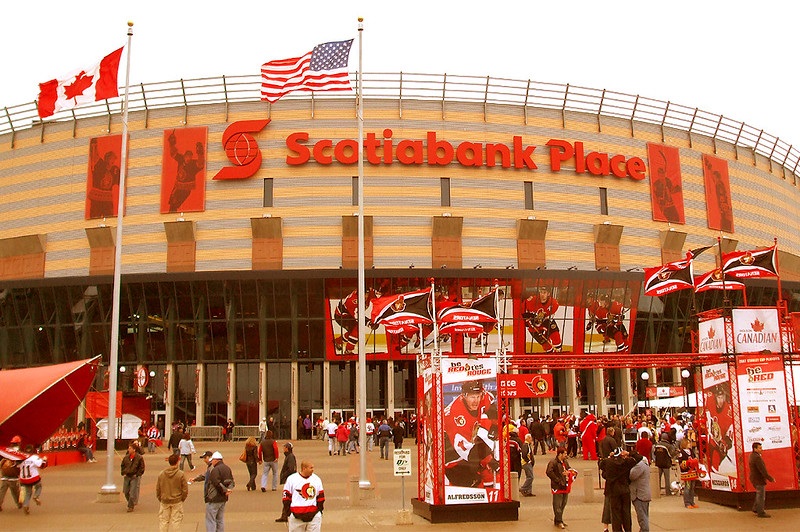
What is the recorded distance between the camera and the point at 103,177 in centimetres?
5725

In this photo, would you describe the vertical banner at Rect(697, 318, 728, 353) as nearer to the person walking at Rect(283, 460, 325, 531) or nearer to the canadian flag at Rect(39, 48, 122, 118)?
the person walking at Rect(283, 460, 325, 531)

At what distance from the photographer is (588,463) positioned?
31844 millimetres

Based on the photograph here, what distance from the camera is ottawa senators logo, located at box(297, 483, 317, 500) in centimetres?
1328

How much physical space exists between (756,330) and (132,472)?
16.6 metres

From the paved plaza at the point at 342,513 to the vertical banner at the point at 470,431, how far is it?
2.93 ft

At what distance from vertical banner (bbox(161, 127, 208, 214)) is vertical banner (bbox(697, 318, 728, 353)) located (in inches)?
1531

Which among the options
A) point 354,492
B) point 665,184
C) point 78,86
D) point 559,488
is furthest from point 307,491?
point 665,184

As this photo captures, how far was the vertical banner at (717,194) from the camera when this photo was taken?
6197 cm

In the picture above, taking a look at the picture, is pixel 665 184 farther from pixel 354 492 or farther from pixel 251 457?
pixel 354 492

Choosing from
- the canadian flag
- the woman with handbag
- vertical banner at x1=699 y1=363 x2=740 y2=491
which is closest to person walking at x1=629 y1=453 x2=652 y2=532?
vertical banner at x1=699 y1=363 x2=740 y2=491

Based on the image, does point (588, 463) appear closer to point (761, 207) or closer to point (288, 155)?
point (288, 155)

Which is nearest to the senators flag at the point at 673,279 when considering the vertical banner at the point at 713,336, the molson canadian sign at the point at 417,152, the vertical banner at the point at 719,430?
the vertical banner at the point at 713,336

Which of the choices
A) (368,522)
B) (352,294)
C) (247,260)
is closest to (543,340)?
(352,294)

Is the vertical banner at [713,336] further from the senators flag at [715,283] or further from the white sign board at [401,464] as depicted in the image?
the white sign board at [401,464]
